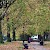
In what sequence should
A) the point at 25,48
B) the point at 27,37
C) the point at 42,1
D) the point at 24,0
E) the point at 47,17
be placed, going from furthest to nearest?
the point at 27,37
the point at 47,17
the point at 25,48
the point at 42,1
the point at 24,0

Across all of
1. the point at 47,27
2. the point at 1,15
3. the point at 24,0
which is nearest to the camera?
the point at 24,0

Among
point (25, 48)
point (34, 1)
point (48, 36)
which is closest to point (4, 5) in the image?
point (34, 1)

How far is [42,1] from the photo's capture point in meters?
22.2

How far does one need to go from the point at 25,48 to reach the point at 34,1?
1129 cm

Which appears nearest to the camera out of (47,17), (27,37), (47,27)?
(47,17)

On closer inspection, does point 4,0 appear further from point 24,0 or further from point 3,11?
point 3,11

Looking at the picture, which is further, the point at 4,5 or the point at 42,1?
the point at 42,1

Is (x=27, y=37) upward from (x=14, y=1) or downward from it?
downward

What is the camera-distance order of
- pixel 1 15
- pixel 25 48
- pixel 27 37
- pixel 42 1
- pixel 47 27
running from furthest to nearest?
1. pixel 27 37
2. pixel 47 27
3. pixel 25 48
4. pixel 42 1
5. pixel 1 15

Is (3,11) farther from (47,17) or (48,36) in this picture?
(48,36)

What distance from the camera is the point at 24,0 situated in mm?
18078

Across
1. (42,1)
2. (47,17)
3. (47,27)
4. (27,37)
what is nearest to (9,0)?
(42,1)

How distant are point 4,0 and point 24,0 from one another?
53.6 inches

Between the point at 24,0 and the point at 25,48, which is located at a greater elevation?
the point at 24,0
